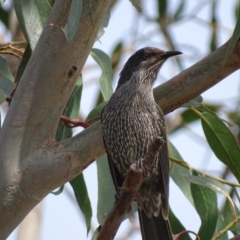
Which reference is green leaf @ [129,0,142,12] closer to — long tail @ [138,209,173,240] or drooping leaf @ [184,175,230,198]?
drooping leaf @ [184,175,230,198]

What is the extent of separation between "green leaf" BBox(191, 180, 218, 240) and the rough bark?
0.76 meters

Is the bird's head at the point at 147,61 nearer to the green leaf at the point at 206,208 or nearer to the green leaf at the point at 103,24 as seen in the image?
the green leaf at the point at 103,24

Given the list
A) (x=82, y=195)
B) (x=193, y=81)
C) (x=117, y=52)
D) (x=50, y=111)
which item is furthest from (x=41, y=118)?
(x=117, y=52)

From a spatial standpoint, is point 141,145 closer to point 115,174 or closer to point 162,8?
point 115,174

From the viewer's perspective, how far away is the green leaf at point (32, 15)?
3387 mm

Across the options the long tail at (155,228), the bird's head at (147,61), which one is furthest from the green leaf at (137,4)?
the long tail at (155,228)

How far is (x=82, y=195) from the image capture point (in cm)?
372

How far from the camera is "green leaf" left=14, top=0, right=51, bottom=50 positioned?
11.1ft

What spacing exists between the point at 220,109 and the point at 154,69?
5.72 feet

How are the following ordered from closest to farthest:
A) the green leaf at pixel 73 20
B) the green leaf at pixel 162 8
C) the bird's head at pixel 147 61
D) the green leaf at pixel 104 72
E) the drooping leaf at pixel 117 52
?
the green leaf at pixel 73 20
the green leaf at pixel 104 72
the bird's head at pixel 147 61
the green leaf at pixel 162 8
the drooping leaf at pixel 117 52

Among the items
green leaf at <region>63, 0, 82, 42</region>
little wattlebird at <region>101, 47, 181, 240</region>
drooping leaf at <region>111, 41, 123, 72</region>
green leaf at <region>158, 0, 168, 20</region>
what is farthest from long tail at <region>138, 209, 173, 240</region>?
drooping leaf at <region>111, 41, 123, 72</region>

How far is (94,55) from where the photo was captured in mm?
3820

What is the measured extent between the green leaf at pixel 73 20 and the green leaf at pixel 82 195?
3.74 feet

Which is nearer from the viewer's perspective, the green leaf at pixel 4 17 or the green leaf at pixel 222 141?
the green leaf at pixel 222 141
